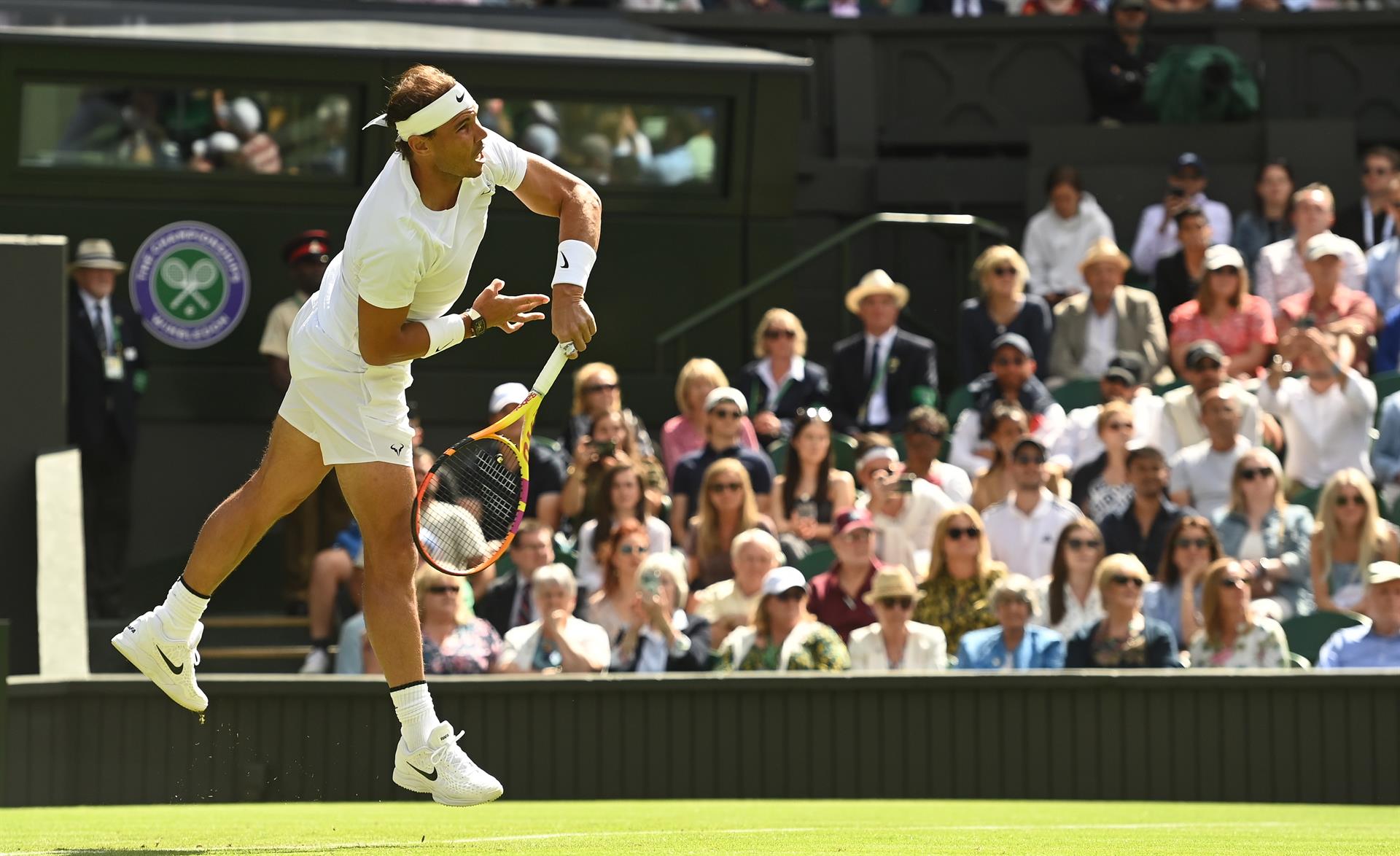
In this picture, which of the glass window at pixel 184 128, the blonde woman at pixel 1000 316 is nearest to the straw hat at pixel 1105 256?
the blonde woman at pixel 1000 316

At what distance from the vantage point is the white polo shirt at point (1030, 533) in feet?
34.6

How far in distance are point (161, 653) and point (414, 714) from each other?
814 millimetres

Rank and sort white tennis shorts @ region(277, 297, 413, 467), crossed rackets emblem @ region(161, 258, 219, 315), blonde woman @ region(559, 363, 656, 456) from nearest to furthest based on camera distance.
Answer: white tennis shorts @ region(277, 297, 413, 467) → blonde woman @ region(559, 363, 656, 456) → crossed rackets emblem @ region(161, 258, 219, 315)

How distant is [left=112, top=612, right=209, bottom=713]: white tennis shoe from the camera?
6590 mm

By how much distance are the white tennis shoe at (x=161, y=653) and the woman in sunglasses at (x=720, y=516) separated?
13.6ft

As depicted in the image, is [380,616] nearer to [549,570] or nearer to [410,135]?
[410,135]

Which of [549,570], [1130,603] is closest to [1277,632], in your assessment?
[1130,603]

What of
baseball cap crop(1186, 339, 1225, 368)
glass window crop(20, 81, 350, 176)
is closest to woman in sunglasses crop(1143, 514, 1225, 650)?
baseball cap crop(1186, 339, 1225, 368)

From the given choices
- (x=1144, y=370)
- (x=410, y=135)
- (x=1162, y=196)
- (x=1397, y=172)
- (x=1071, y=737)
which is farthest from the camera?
(x=1162, y=196)

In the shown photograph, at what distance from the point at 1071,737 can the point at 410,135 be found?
439cm

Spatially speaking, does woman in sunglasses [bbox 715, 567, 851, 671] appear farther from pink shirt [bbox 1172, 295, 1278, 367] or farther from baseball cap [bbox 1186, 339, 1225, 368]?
pink shirt [bbox 1172, 295, 1278, 367]

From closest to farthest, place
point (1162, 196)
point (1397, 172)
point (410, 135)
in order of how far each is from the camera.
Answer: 1. point (410, 135)
2. point (1397, 172)
3. point (1162, 196)

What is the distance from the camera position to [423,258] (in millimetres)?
6137

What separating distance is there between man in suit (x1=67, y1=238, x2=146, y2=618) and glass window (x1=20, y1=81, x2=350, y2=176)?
153 cm
